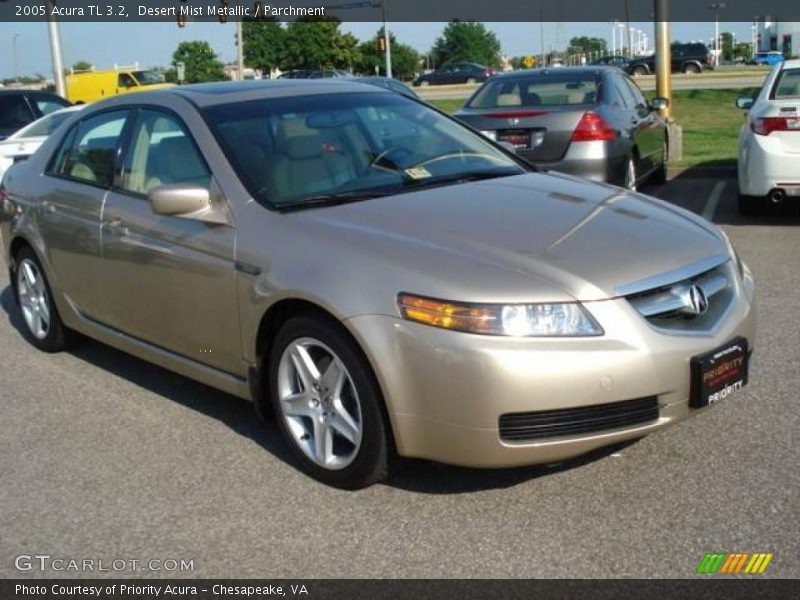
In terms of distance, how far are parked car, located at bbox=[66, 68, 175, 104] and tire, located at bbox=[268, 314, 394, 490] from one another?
33185 mm

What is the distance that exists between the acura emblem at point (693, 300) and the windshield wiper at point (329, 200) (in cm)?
135

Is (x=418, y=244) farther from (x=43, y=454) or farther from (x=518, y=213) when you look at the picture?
(x=43, y=454)

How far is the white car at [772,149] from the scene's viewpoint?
28.4 ft

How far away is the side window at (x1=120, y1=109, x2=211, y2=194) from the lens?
4.55 m

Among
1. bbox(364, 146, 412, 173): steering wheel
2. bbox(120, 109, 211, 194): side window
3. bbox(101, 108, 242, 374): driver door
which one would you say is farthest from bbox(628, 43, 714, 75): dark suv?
bbox(101, 108, 242, 374): driver door

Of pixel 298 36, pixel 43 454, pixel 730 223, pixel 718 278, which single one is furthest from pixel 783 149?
pixel 298 36

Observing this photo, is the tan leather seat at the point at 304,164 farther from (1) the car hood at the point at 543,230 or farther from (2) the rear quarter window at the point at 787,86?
(2) the rear quarter window at the point at 787,86

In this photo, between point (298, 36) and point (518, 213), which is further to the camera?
point (298, 36)

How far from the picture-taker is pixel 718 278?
155 inches

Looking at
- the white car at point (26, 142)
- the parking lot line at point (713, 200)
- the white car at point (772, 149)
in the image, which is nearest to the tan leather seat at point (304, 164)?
the white car at point (772, 149)

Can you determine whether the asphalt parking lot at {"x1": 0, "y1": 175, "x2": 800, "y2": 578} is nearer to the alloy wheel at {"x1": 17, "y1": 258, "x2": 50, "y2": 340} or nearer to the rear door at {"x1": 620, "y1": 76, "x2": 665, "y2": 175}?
the alloy wheel at {"x1": 17, "y1": 258, "x2": 50, "y2": 340}

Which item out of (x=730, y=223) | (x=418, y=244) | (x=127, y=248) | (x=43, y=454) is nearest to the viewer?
(x=418, y=244)

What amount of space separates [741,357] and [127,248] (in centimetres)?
282

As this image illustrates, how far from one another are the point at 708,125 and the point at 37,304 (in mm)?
15278
